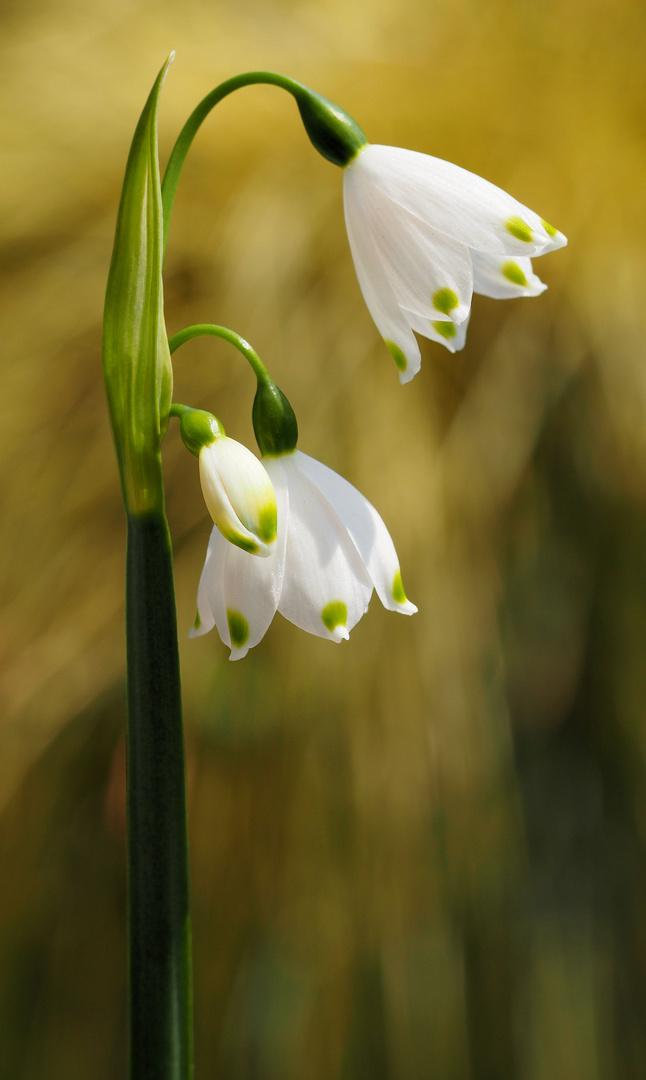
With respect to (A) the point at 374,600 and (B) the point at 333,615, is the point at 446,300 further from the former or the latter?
(A) the point at 374,600

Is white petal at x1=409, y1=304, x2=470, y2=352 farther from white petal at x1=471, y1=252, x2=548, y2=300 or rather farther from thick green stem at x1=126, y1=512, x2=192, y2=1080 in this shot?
thick green stem at x1=126, y1=512, x2=192, y2=1080

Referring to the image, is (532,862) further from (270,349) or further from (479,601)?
(270,349)

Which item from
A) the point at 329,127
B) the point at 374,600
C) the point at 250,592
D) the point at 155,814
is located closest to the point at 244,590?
the point at 250,592

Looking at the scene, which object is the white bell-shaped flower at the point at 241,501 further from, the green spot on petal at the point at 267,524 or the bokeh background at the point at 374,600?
the bokeh background at the point at 374,600

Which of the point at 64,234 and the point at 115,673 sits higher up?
the point at 64,234

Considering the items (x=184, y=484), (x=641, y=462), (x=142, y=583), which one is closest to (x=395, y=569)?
(x=142, y=583)

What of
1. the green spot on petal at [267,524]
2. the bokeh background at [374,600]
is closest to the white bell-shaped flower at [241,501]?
the green spot on petal at [267,524]
